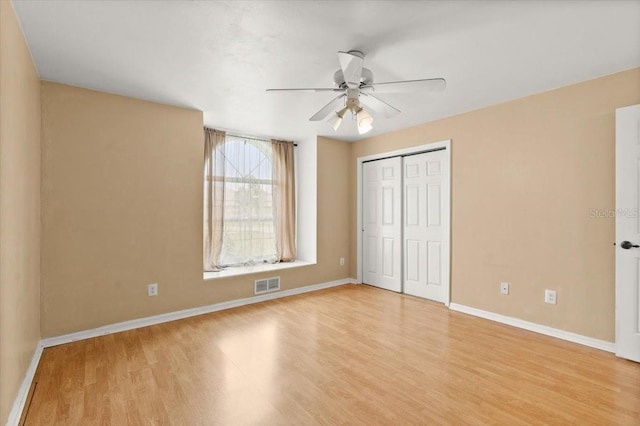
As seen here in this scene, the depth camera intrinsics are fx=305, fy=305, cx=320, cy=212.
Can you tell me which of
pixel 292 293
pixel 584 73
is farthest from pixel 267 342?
pixel 584 73

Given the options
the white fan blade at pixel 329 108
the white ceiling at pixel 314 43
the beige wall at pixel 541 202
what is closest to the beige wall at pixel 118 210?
the white ceiling at pixel 314 43

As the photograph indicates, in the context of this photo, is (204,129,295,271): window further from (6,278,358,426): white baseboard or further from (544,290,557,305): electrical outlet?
(544,290,557,305): electrical outlet

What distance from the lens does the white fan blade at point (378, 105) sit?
8.67ft

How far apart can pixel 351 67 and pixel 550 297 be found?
2.93m

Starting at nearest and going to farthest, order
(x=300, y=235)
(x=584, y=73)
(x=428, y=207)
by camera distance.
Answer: (x=584, y=73)
(x=428, y=207)
(x=300, y=235)

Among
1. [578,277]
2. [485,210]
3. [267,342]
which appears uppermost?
[485,210]

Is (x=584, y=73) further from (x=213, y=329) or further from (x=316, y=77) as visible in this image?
(x=213, y=329)

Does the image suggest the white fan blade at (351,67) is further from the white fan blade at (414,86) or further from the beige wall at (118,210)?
the beige wall at (118,210)

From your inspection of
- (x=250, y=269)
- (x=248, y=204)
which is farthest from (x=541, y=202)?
(x=248, y=204)

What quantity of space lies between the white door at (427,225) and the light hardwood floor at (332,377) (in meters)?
0.89

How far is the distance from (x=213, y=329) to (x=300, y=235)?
237cm

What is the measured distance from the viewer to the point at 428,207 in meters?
4.25

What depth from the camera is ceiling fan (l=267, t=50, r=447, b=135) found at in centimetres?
218

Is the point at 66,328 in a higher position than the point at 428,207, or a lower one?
lower
